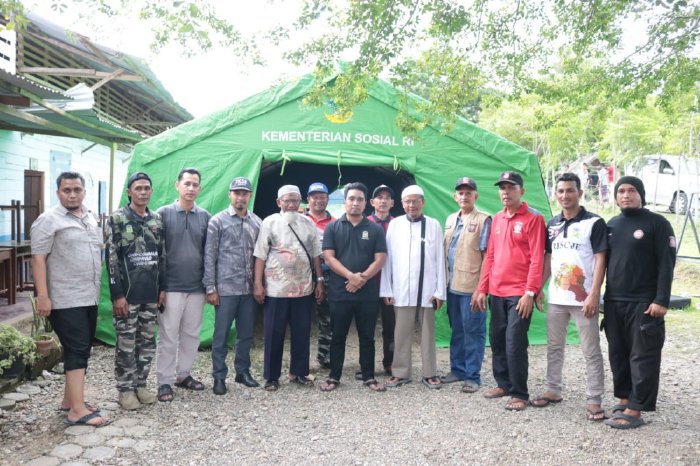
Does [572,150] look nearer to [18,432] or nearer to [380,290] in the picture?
[380,290]

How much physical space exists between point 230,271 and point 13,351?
152cm

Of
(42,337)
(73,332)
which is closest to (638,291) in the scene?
(73,332)

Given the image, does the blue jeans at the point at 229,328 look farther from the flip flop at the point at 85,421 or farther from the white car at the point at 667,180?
the white car at the point at 667,180

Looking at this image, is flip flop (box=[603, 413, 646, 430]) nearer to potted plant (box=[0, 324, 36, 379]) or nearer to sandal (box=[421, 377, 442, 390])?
sandal (box=[421, 377, 442, 390])

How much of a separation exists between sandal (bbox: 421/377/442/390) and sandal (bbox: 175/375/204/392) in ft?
5.77

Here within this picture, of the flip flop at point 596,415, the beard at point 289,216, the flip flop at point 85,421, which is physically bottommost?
the flip flop at point 85,421

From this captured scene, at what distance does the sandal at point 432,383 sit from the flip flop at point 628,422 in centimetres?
128

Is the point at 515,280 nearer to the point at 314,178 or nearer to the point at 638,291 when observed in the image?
the point at 638,291

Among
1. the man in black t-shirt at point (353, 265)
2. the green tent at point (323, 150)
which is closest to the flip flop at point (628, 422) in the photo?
the man in black t-shirt at point (353, 265)

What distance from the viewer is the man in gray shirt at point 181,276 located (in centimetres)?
419

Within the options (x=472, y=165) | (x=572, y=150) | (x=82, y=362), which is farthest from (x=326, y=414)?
(x=572, y=150)

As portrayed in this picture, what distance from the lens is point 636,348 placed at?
3.65 metres

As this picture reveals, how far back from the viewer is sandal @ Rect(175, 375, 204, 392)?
4.43 m

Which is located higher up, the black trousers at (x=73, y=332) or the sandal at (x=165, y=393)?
the black trousers at (x=73, y=332)
